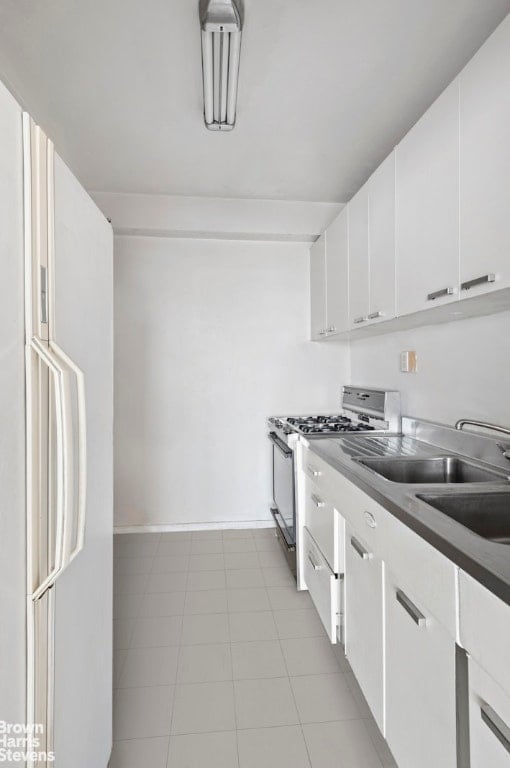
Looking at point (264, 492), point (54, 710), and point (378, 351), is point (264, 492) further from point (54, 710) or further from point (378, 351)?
point (54, 710)

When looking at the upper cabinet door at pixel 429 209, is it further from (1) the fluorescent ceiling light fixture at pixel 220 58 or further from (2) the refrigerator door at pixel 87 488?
(2) the refrigerator door at pixel 87 488

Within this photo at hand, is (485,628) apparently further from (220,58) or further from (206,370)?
(206,370)

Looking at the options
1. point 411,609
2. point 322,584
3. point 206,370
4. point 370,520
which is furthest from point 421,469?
point 206,370

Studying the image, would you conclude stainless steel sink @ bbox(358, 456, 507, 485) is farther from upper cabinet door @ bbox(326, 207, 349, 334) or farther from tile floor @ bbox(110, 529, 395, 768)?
upper cabinet door @ bbox(326, 207, 349, 334)

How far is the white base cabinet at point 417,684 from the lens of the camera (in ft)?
2.79

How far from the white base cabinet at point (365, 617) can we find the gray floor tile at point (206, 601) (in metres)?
0.87

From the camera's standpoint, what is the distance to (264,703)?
1.56 metres

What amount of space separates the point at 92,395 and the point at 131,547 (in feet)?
7.35

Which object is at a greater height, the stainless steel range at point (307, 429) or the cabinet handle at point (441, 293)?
the cabinet handle at point (441, 293)

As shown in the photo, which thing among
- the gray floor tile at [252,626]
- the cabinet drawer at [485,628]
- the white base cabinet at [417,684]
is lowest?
the gray floor tile at [252,626]

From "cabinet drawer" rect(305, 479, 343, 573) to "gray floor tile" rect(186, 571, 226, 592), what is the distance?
0.71 m

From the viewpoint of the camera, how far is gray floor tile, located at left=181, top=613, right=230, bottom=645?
1934mm

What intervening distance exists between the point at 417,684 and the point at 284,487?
64.6 inches

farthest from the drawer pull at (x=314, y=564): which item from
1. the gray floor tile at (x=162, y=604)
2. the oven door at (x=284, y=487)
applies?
the gray floor tile at (x=162, y=604)
